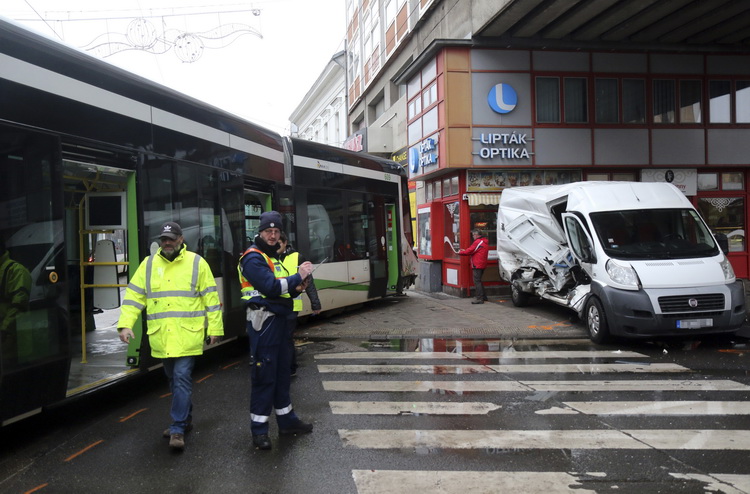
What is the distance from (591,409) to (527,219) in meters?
6.95

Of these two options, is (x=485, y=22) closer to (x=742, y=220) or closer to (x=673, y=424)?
(x=742, y=220)

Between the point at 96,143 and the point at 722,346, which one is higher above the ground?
the point at 96,143

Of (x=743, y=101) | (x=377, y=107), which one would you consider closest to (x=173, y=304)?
(x=743, y=101)

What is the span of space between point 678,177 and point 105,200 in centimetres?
1466

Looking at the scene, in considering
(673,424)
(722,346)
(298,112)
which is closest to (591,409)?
(673,424)

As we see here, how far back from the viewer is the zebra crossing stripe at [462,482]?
394 centimetres

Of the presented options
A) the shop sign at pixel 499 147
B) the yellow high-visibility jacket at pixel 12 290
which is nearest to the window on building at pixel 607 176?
the shop sign at pixel 499 147

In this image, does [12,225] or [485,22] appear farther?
[485,22]

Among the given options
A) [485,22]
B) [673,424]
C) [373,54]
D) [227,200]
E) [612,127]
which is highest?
[373,54]

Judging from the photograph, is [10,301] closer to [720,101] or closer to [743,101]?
[720,101]

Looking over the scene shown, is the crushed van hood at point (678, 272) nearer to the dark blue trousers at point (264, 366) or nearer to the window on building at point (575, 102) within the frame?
the dark blue trousers at point (264, 366)

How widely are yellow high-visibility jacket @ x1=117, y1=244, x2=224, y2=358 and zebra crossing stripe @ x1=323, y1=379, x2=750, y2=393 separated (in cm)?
211

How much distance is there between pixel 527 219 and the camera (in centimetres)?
1227

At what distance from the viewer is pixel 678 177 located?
16.1 m
